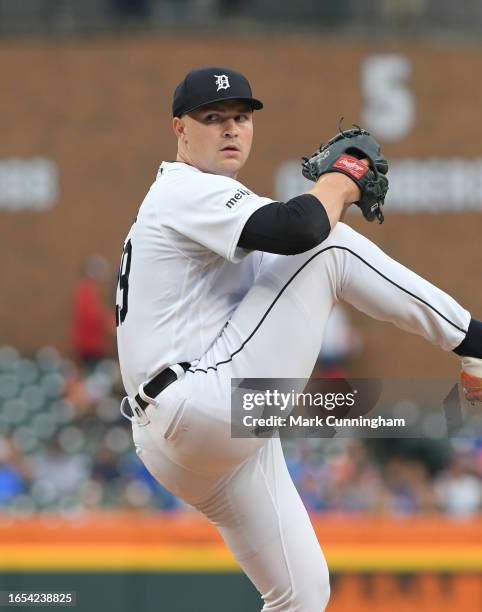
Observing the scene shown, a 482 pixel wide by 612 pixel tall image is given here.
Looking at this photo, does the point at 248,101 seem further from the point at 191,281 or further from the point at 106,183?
the point at 106,183

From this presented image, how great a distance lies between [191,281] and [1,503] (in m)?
5.01

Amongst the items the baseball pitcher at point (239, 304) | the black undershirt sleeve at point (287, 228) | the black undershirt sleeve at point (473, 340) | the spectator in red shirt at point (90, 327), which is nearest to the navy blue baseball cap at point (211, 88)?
the baseball pitcher at point (239, 304)

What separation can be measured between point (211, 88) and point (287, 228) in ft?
1.73

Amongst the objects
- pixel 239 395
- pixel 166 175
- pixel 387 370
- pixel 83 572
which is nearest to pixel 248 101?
pixel 166 175

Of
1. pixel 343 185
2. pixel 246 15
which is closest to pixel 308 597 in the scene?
pixel 343 185

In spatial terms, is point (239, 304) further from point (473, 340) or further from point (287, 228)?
point (473, 340)

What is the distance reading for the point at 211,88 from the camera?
3.63 meters

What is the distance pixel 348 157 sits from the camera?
3.62 meters

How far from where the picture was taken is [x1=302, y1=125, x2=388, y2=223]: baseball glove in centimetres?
358

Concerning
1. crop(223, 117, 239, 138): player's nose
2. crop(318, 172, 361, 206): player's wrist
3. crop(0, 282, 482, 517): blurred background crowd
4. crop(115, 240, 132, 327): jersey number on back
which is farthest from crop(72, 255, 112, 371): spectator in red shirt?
crop(318, 172, 361, 206): player's wrist

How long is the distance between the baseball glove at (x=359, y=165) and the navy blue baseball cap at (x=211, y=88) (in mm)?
273

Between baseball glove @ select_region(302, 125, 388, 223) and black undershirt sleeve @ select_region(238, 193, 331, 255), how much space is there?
0.60 feet

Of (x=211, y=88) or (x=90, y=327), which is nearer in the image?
(x=211, y=88)

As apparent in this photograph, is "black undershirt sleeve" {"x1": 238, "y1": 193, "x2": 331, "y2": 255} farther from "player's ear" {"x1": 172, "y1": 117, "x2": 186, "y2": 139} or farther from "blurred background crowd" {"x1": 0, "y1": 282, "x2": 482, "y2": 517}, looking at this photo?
"blurred background crowd" {"x1": 0, "y1": 282, "x2": 482, "y2": 517}
